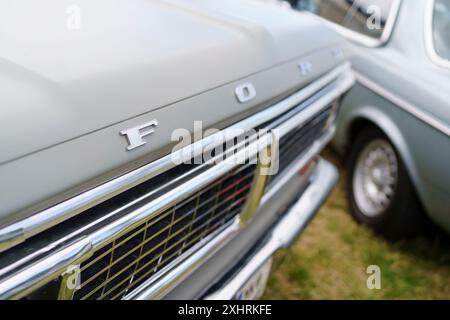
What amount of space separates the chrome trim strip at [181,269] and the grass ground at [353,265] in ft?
3.22

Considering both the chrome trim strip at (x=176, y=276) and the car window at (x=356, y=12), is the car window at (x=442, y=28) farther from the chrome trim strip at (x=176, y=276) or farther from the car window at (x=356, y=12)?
the chrome trim strip at (x=176, y=276)

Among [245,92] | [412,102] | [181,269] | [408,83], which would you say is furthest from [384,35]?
[181,269]

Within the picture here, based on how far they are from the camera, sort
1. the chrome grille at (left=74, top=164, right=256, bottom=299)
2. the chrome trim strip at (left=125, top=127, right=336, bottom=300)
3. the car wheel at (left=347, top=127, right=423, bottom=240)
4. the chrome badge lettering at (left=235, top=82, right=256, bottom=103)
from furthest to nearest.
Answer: the car wheel at (left=347, top=127, right=423, bottom=240)
the chrome badge lettering at (left=235, top=82, right=256, bottom=103)
the chrome trim strip at (left=125, top=127, right=336, bottom=300)
the chrome grille at (left=74, top=164, right=256, bottom=299)

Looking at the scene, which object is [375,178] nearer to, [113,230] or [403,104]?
[403,104]

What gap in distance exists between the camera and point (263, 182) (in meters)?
1.77

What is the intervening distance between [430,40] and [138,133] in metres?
2.37

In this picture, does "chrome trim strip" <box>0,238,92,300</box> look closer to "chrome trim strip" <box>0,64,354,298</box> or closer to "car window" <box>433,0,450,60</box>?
"chrome trim strip" <box>0,64,354,298</box>

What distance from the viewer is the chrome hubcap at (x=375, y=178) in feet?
10.2

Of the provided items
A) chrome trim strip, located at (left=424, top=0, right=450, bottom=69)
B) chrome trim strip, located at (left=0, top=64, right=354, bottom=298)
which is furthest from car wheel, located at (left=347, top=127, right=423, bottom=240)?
chrome trim strip, located at (left=0, top=64, right=354, bottom=298)

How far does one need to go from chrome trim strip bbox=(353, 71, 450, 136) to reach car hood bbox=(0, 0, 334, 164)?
1.18 m

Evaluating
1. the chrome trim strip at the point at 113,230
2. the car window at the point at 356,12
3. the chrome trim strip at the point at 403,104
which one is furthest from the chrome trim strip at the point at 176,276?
the car window at the point at 356,12

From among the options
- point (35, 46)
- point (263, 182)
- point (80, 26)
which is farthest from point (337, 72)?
point (35, 46)

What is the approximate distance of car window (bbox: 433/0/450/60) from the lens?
2860 millimetres
